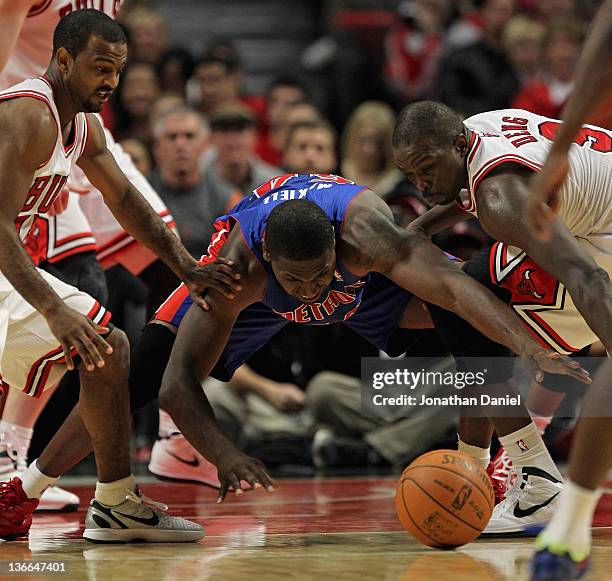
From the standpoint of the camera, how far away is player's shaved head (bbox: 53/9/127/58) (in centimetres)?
427

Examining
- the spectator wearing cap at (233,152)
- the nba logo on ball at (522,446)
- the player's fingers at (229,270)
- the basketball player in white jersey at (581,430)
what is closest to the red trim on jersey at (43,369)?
the player's fingers at (229,270)

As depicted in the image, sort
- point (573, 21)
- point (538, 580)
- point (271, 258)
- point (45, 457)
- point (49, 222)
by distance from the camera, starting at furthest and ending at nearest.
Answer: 1. point (573, 21)
2. point (49, 222)
3. point (45, 457)
4. point (271, 258)
5. point (538, 580)

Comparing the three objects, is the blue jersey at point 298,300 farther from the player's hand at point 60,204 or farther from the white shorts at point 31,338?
the player's hand at point 60,204

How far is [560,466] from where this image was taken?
6.97 meters

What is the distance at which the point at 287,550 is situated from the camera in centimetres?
404

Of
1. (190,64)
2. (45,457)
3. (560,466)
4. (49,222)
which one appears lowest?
(560,466)

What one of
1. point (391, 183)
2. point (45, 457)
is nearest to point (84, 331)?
point (45, 457)

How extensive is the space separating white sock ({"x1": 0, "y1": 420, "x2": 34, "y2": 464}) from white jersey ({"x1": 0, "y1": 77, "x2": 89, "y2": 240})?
4.31 ft

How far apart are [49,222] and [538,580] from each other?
3.29 metres

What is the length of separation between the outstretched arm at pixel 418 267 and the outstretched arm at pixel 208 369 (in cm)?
42

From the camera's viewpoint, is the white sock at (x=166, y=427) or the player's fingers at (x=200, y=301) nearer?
the player's fingers at (x=200, y=301)

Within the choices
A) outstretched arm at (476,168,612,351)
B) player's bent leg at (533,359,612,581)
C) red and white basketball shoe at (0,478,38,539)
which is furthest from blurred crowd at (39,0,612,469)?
player's bent leg at (533,359,612,581)

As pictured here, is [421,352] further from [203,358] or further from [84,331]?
[84,331]

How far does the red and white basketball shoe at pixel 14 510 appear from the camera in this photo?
14.4 feet
